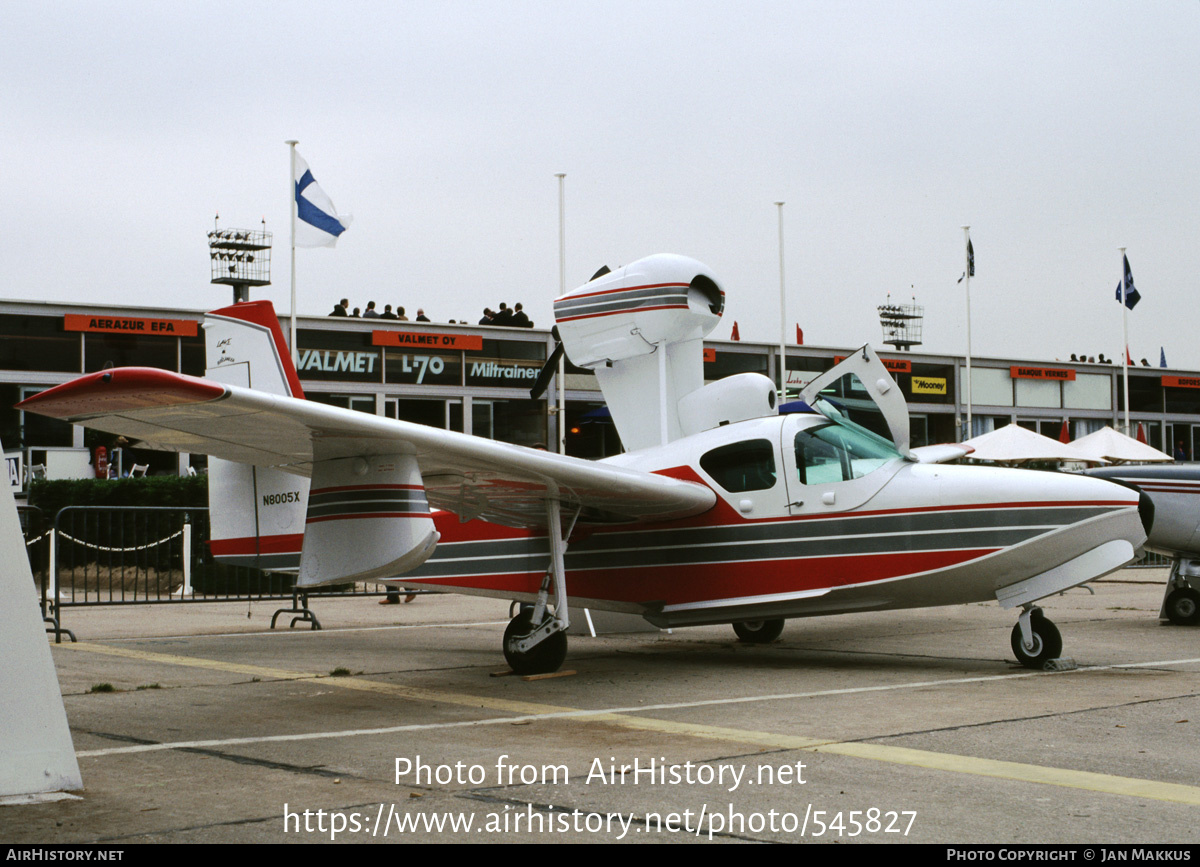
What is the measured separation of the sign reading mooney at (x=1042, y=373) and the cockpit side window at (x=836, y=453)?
97.0ft

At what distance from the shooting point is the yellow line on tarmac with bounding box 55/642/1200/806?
4938mm

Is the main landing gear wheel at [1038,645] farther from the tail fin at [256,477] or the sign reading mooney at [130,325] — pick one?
the sign reading mooney at [130,325]

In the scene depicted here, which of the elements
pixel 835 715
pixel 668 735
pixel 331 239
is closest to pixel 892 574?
pixel 835 715

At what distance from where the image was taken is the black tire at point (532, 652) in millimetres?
9078

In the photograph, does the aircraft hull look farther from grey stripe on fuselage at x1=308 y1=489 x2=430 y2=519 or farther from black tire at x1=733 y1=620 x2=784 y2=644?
grey stripe on fuselage at x1=308 y1=489 x2=430 y2=519

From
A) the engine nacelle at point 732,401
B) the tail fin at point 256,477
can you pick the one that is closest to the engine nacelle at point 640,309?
the engine nacelle at point 732,401

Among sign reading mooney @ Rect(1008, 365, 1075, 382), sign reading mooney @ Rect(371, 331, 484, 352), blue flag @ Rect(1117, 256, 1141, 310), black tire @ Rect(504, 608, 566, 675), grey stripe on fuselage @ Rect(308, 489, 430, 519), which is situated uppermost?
blue flag @ Rect(1117, 256, 1141, 310)

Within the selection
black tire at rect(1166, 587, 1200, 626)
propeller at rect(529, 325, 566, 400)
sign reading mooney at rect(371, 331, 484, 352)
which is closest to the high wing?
propeller at rect(529, 325, 566, 400)

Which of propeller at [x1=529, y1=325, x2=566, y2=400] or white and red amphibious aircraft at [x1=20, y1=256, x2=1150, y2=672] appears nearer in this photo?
white and red amphibious aircraft at [x1=20, y1=256, x2=1150, y2=672]

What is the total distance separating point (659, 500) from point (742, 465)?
0.88 m

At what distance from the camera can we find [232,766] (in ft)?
18.2

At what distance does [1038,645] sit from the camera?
29.4 ft
